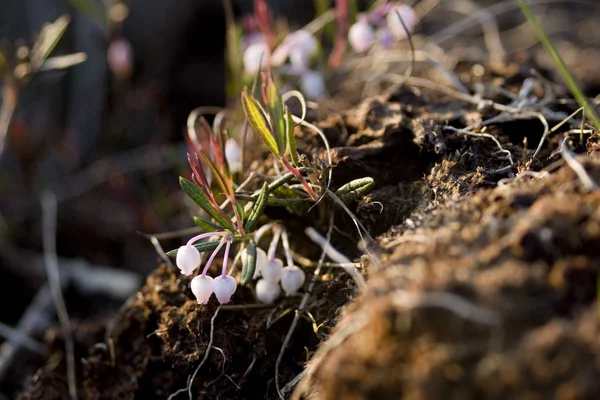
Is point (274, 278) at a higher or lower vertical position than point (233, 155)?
lower

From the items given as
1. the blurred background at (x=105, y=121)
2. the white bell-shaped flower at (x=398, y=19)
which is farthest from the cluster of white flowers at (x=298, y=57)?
the blurred background at (x=105, y=121)

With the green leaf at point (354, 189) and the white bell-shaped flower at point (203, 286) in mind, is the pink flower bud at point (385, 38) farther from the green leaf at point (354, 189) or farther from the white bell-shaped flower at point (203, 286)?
the white bell-shaped flower at point (203, 286)

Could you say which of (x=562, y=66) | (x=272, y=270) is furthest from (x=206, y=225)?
(x=562, y=66)

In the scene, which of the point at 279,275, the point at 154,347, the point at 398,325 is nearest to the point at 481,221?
the point at 398,325

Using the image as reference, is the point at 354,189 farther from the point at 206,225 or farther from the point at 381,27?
the point at 381,27

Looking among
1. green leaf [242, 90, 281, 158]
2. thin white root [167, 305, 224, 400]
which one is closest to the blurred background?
thin white root [167, 305, 224, 400]

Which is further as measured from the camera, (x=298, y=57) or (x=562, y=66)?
(x=298, y=57)
